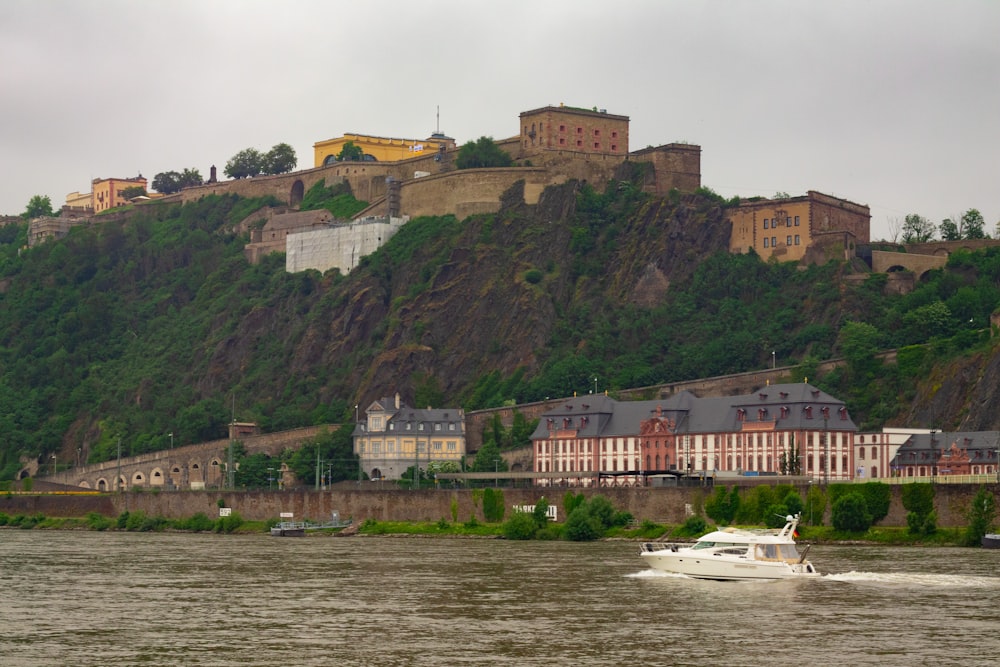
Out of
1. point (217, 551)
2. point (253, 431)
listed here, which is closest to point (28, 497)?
point (253, 431)

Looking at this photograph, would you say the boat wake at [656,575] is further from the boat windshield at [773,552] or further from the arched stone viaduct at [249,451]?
the arched stone viaduct at [249,451]

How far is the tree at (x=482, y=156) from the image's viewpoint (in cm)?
16262

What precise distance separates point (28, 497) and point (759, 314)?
6251 centimetres

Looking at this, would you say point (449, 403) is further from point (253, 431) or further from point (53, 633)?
point (53, 633)

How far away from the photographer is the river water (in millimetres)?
46500

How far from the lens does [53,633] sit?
2005 inches

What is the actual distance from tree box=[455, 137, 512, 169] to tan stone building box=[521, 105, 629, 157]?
2.30m

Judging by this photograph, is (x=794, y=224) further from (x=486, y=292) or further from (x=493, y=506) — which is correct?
(x=493, y=506)

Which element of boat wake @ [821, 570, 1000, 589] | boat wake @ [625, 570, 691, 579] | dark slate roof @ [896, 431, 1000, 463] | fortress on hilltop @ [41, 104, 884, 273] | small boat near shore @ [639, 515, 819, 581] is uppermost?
fortress on hilltop @ [41, 104, 884, 273]

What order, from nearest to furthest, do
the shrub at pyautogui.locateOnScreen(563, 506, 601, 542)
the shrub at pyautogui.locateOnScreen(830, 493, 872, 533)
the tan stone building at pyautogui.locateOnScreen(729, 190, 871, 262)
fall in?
the shrub at pyautogui.locateOnScreen(830, 493, 872, 533), the shrub at pyautogui.locateOnScreen(563, 506, 601, 542), the tan stone building at pyautogui.locateOnScreen(729, 190, 871, 262)

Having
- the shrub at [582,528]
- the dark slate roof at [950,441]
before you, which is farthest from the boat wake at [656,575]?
the dark slate roof at [950,441]

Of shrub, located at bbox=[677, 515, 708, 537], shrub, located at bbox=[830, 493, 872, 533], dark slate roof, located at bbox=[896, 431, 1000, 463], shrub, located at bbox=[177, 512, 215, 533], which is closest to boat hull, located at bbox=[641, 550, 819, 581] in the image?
shrub, located at bbox=[830, 493, 872, 533]

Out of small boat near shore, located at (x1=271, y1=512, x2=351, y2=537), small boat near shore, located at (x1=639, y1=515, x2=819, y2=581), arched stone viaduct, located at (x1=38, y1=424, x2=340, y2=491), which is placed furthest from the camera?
arched stone viaduct, located at (x1=38, y1=424, x2=340, y2=491)

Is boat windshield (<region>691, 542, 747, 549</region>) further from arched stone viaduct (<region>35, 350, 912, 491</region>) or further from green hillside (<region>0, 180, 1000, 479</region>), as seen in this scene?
arched stone viaduct (<region>35, 350, 912, 491</region>)
